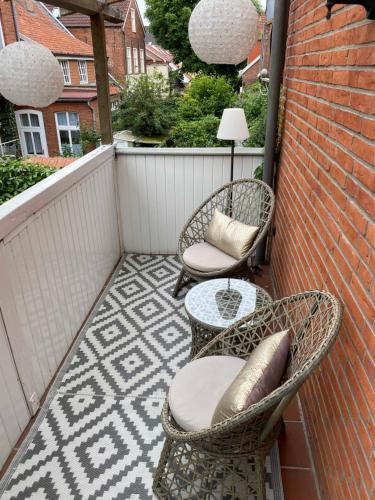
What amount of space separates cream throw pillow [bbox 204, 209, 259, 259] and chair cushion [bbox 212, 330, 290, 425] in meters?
1.24

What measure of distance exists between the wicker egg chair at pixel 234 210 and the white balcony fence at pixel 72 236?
36 centimetres

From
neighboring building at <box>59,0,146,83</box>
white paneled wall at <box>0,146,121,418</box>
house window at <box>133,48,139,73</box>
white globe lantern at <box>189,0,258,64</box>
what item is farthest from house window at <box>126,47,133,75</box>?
white globe lantern at <box>189,0,258,64</box>

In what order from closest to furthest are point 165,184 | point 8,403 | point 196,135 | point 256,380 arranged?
point 256,380 → point 8,403 → point 165,184 → point 196,135

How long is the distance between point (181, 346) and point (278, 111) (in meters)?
1.98

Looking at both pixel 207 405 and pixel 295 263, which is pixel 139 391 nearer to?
pixel 207 405

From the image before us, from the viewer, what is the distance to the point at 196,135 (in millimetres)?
4508

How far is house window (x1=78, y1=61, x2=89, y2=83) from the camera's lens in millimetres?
11518

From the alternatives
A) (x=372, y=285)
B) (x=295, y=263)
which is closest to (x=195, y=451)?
(x=372, y=285)

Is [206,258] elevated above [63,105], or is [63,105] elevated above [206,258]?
[63,105]

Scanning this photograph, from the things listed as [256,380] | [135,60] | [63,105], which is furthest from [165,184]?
[135,60]

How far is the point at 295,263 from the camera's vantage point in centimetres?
228

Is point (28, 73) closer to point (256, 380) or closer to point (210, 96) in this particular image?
point (256, 380)

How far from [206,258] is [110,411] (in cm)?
122

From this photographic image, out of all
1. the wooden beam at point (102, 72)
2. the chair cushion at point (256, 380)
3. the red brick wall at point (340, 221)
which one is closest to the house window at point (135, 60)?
the wooden beam at point (102, 72)
